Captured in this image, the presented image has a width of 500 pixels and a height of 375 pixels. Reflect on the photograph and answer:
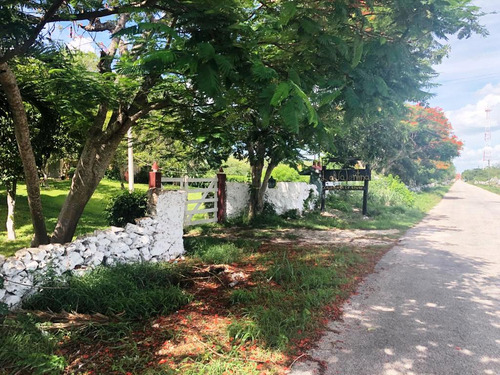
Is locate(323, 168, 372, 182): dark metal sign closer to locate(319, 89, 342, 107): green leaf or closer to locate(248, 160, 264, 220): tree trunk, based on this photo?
locate(248, 160, 264, 220): tree trunk

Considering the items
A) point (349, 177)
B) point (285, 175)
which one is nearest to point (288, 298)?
point (349, 177)

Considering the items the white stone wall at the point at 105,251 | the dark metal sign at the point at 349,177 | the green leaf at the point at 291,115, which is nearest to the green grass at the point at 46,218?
the white stone wall at the point at 105,251

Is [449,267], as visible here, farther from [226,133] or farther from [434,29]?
[226,133]

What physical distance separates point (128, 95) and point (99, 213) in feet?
24.7

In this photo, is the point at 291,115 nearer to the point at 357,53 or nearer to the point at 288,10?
the point at 288,10

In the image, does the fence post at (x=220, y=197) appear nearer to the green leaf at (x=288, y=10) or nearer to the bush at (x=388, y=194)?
the green leaf at (x=288, y=10)

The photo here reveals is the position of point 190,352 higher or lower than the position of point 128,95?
lower

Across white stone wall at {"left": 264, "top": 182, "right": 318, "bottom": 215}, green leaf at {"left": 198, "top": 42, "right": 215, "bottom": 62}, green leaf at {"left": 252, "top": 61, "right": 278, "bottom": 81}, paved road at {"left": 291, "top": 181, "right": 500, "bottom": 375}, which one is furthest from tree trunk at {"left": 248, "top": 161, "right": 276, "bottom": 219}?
green leaf at {"left": 198, "top": 42, "right": 215, "bottom": 62}

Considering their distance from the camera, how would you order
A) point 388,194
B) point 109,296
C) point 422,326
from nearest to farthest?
1. point 422,326
2. point 109,296
3. point 388,194

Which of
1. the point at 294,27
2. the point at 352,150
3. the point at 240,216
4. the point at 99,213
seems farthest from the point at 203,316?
the point at 352,150

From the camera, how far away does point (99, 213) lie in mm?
11711

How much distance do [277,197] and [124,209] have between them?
21.4 ft

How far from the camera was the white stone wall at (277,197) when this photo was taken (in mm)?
11117

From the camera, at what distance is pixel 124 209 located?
7055 millimetres
